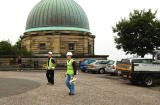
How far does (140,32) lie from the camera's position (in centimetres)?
2973

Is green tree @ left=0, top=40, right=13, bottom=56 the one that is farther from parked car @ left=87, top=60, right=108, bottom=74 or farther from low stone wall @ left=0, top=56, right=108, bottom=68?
parked car @ left=87, top=60, right=108, bottom=74

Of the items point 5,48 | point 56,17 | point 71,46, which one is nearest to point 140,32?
point 71,46

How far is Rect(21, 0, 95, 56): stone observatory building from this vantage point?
1544 inches

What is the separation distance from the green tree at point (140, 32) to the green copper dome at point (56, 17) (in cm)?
1217

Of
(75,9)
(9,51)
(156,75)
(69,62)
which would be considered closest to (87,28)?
(75,9)

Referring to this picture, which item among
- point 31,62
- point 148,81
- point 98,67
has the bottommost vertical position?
point 148,81

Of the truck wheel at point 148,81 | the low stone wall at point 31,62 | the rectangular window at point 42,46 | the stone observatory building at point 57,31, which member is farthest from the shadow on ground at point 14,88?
the rectangular window at point 42,46

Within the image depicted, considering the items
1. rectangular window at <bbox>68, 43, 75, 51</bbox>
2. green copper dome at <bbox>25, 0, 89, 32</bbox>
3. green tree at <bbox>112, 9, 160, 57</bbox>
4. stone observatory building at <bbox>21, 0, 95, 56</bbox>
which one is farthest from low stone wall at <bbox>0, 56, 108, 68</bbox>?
green tree at <bbox>112, 9, 160, 57</bbox>

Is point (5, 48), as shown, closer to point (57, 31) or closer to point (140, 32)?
point (57, 31)

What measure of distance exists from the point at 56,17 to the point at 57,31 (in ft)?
10.7

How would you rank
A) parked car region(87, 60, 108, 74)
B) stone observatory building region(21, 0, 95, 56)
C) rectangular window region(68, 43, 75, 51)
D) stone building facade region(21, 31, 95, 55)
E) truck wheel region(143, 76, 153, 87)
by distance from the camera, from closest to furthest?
truck wheel region(143, 76, 153, 87), parked car region(87, 60, 108, 74), stone building facade region(21, 31, 95, 55), stone observatory building region(21, 0, 95, 56), rectangular window region(68, 43, 75, 51)

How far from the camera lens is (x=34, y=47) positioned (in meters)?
40.2

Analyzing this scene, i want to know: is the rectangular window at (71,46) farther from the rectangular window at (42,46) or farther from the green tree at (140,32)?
the green tree at (140,32)

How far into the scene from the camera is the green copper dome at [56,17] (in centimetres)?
4000
